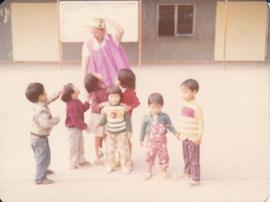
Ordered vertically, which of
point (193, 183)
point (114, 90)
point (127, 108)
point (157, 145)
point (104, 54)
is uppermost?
point (104, 54)

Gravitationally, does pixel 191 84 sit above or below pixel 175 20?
below

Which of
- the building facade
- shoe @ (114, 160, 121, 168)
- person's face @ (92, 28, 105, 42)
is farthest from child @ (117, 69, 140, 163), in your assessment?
shoe @ (114, 160, 121, 168)

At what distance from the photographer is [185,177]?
135 inches

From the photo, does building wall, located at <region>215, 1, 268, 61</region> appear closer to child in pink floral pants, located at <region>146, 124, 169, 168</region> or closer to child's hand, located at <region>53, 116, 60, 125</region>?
child in pink floral pants, located at <region>146, 124, 169, 168</region>

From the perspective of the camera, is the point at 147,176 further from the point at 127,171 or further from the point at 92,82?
the point at 92,82

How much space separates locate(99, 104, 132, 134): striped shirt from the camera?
3.32 meters

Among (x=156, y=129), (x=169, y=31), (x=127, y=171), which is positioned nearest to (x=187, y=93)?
(x=156, y=129)

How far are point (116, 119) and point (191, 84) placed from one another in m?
0.50

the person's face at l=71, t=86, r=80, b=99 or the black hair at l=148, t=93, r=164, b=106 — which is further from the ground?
the person's face at l=71, t=86, r=80, b=99

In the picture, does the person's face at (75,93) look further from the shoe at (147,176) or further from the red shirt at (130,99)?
the shoe at (147,176)

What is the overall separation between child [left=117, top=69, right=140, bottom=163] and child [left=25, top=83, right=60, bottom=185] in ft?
1.31

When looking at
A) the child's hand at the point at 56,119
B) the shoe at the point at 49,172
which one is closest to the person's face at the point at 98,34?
the child's hand at the point at 56,119

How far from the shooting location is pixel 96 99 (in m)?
3.34

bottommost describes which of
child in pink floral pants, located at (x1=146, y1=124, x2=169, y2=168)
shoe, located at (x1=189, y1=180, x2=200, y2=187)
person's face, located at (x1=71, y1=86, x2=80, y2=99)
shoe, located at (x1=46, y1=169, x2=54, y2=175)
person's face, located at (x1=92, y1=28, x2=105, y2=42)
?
shoe, located at (x1=189, y1=180, x2=200, y2=187)
